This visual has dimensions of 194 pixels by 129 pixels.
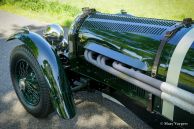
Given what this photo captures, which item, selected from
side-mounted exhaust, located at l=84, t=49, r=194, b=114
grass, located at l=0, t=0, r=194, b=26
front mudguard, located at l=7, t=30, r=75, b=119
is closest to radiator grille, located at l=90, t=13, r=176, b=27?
side-mounted exhaust, located at l=84, t=49, r=194, b=114

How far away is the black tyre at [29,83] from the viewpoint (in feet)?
10.9

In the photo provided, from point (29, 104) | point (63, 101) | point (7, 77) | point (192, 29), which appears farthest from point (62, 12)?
point (192, 29)

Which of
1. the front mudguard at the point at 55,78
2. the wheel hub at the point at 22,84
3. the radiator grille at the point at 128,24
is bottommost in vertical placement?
the wheel hub at the point at 22,84

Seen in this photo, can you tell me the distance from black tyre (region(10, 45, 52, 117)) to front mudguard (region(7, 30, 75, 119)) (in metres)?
0.10

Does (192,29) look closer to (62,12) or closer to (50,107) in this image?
(50,107)

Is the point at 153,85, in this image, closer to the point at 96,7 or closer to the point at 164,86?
the point at 164,86

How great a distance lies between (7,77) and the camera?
193 inches

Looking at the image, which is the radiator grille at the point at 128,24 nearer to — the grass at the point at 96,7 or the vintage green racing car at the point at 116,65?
the vintage green racing car at the point at 116,65

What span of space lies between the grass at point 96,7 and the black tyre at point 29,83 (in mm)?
4334

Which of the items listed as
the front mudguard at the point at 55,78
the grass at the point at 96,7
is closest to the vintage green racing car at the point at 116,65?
the front mudguard at the point at 55,78

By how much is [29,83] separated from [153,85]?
1.80 m

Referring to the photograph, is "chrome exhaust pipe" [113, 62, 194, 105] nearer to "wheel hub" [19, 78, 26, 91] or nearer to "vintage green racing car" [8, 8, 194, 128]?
"vintage green racing car" [8, 8, 194, 128]

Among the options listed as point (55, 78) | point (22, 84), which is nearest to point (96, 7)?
point (22, 84)

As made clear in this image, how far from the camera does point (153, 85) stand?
2.46m
